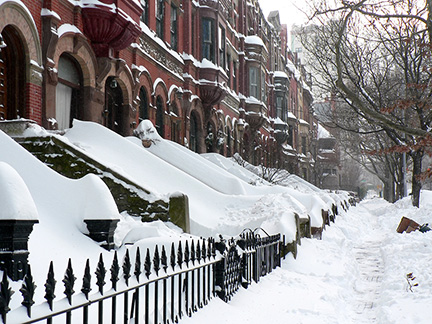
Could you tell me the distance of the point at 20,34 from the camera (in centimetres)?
998

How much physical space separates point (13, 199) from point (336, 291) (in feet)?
15.9

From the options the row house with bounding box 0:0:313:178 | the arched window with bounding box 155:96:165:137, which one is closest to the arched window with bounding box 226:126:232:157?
the row house with bounding box 0:0:313:178

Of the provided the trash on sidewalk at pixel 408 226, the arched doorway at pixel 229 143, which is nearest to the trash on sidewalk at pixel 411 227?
the trash on sidewalk at pixel 408 226

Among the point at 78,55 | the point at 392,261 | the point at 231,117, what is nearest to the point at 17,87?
the point at 78,55

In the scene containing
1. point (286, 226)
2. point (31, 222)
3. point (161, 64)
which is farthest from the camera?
point (161, 64)

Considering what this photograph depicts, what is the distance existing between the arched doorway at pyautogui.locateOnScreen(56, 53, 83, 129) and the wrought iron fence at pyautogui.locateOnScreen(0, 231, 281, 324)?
6.74 meters

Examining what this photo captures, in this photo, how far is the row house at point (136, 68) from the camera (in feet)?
33.5

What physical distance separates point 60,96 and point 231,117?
15.7 metres

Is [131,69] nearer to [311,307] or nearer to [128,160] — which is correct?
[128,160]

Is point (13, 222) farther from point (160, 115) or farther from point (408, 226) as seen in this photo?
point (160, 115)

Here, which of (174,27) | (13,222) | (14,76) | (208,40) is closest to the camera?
(13,222)

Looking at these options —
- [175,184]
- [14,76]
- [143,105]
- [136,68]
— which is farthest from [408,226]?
[14,76]

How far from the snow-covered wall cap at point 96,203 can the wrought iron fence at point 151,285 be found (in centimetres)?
73

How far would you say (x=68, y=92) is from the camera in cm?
1229
